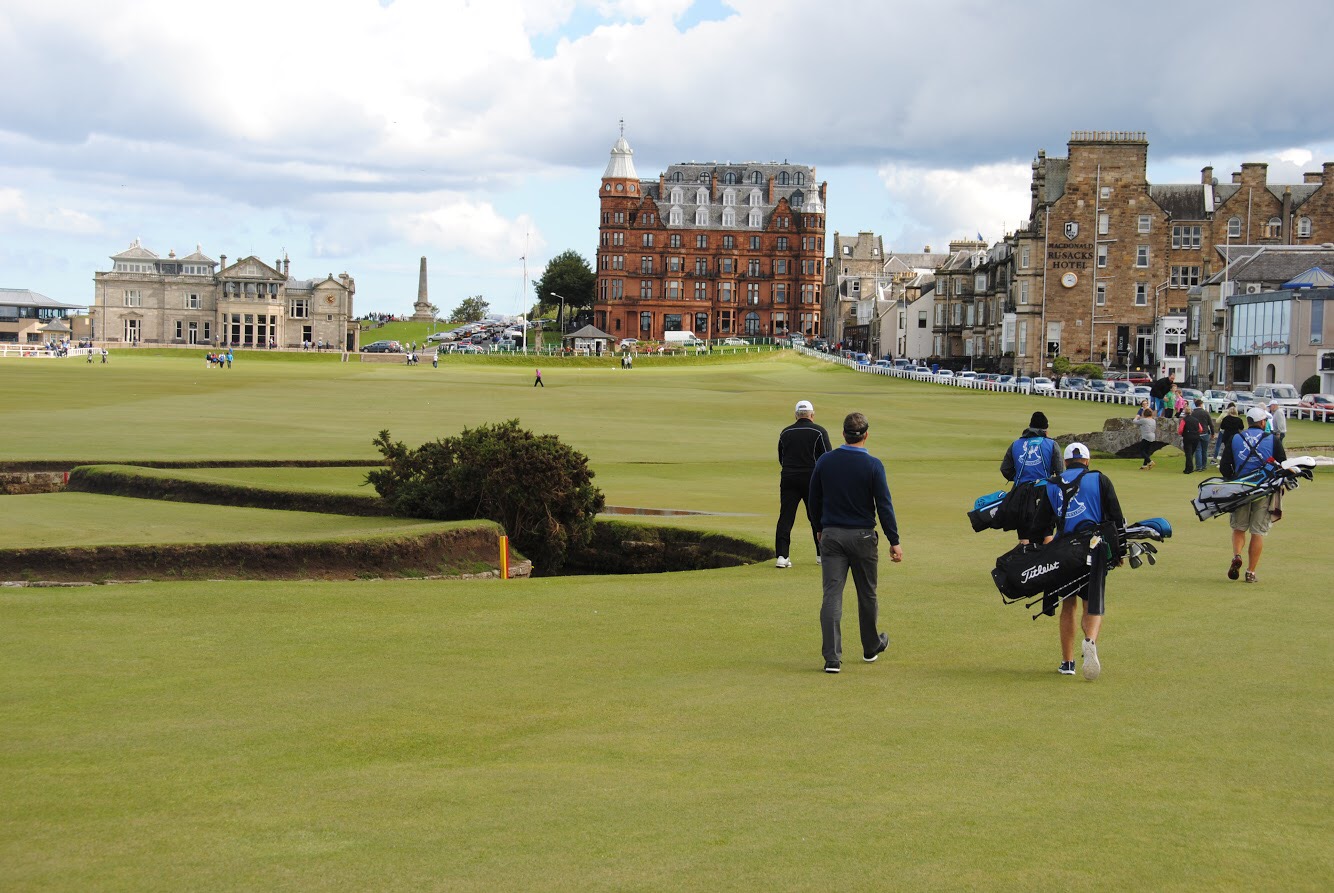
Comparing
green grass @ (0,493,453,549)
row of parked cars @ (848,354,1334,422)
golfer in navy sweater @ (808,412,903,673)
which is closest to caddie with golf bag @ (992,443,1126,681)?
golfer in navy sweater @ (808,412,903,673)

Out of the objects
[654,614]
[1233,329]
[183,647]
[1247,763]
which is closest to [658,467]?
[654,614]

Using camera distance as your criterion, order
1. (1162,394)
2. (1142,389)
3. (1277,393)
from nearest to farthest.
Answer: (1162,394)
(1277,393)
(1142,389)

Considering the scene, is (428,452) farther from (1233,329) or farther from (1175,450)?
(1233,329)

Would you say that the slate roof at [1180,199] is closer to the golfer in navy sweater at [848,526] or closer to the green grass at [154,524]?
the green grass at [154,524]

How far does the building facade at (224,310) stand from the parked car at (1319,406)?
446 ft

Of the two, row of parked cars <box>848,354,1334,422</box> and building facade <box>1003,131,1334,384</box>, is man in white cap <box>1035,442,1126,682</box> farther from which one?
building facade <box>1003,131,1334,384</box>

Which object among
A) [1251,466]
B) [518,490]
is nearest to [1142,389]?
[518,490]

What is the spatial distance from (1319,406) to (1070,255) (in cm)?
4937

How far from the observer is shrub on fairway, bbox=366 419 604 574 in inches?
918

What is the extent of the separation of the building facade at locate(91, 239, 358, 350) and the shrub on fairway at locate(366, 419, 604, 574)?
162m

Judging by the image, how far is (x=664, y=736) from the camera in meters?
10.4

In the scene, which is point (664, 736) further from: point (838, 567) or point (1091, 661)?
point (1091, 661)

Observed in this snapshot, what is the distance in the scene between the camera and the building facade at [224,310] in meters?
182

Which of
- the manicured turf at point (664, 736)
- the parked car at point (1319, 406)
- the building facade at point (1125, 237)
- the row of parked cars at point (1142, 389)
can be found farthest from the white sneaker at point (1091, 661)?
the building facade at point (1125, 237)
